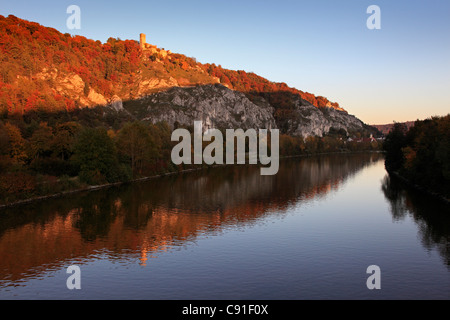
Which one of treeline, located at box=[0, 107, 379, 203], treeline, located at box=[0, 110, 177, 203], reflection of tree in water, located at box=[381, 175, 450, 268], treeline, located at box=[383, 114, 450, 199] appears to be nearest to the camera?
reflection of tree in water, located at box=[381, 175, 450, 268]

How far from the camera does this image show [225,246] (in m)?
36.4

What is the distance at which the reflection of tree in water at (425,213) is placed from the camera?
3784 centimetres

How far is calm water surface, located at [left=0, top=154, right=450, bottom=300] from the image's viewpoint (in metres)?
26.1

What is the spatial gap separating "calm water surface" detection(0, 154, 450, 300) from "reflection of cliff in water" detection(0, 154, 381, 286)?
0.15m

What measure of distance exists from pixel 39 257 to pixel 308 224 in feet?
97.8

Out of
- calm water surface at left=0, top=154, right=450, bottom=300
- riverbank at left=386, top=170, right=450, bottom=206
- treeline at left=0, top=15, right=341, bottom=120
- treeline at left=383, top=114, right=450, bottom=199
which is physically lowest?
calm water surface at left=0, top=154, right=450, bottom=300

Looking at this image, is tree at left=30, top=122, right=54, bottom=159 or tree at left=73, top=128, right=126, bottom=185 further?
tree at left=30, top=122, right=54, bottom=159

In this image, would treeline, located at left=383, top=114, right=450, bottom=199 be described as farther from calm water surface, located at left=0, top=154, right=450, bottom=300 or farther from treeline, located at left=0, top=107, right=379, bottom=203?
treeline, located at left=0, top=107, right=379, bottom=203

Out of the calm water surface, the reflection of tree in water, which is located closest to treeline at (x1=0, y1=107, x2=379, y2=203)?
the calm water surface

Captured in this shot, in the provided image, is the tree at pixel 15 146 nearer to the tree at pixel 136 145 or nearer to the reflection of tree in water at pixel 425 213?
the tree at pixel 136 145

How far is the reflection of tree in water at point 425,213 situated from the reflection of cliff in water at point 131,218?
13.4 m

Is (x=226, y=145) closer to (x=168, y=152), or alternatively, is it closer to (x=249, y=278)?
(x=168, y=152)

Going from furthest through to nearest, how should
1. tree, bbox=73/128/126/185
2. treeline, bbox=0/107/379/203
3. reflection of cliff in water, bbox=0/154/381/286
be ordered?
tree, bbox=73/128/126/185
treeline, bbox=0/107/379/203
reflection of cliff in water, bbox=0/154/381/286
